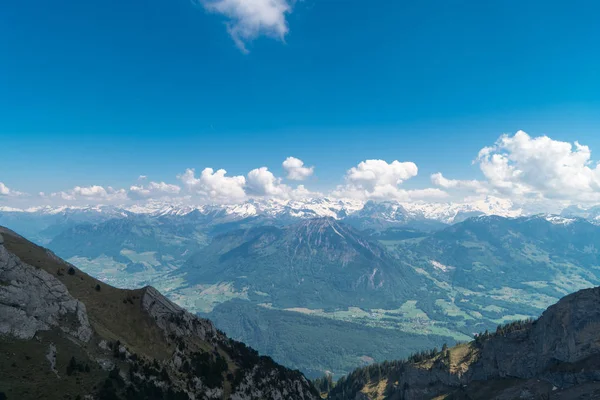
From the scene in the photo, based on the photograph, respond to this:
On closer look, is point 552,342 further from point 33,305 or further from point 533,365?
point 33,305

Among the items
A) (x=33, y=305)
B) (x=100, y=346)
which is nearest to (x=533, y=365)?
(x=100, y=346)

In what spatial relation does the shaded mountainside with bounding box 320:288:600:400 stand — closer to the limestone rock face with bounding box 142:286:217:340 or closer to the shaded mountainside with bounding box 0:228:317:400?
the shaded mountainside with bounding box 0:228:317:400

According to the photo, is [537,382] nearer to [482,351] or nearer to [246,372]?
[482,351]

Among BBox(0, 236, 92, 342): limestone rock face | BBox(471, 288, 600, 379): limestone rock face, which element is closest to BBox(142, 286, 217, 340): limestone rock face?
BBox(0, 236, 92, 342): limestone rock face

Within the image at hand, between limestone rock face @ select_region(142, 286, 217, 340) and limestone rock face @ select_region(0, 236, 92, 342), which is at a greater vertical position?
limestone rock face @ select_region(0, 236, 92, 342)

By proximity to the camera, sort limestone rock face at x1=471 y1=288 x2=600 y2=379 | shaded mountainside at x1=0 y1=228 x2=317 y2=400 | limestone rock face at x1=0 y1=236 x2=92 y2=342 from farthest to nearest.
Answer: limestone rock face at x1=471 y1=288 x2=600 y2=379, limestone rock face at x1=0 y1=236 x2=92 y2=342, shaded mountainside at x1=0 y1=228 x2=317 y2=400

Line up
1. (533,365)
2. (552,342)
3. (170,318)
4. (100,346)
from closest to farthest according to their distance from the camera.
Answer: (100,346) → (170,318) → (552,342) → (533,365)

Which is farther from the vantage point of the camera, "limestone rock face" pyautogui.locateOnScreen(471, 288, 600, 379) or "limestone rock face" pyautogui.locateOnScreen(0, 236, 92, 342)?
"limestone rock face" pyautogui.locateOnScreen(471, 288, 600, 379)
